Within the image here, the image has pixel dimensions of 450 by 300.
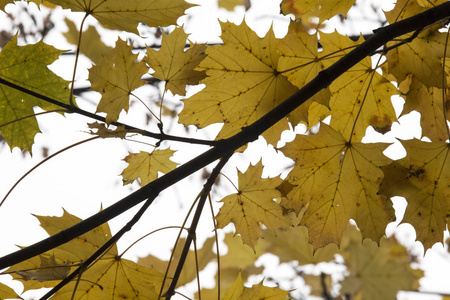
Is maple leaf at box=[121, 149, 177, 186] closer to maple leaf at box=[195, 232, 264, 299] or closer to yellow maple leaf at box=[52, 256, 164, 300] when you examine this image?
yellow maple leaf at box=[52, 256, 164, 300]

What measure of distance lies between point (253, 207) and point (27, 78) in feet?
2.94

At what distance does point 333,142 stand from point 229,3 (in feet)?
7.60

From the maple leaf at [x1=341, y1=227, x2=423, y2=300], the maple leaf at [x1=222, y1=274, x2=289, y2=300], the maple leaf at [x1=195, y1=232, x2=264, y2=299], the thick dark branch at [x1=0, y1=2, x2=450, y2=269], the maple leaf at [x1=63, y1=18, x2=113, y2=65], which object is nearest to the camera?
the thick dark branch at [x1=0, y1=2, x2=450, y2=269]

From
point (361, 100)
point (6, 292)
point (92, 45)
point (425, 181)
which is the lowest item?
point (6, 292)

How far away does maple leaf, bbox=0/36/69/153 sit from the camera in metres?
1.40

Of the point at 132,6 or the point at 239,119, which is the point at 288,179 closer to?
the point at 239,119

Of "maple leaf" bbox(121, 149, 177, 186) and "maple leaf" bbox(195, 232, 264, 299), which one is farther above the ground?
"maple leaf" bbox(195, 232, 264, 299)

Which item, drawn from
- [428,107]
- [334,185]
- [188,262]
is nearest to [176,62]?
[334,185]

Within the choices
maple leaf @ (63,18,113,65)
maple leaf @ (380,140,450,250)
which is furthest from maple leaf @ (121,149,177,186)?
maple leaf @ (63,18,113,65)

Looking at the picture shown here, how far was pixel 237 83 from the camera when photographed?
1362 millimetres

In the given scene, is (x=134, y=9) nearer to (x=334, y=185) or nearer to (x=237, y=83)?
(x=237, y=83)

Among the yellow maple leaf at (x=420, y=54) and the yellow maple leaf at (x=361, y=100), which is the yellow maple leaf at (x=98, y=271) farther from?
the yellow maple leaf at (x=420, y=54)

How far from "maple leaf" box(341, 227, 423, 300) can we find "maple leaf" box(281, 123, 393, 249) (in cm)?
194

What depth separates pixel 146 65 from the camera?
A: 128 centimetres
